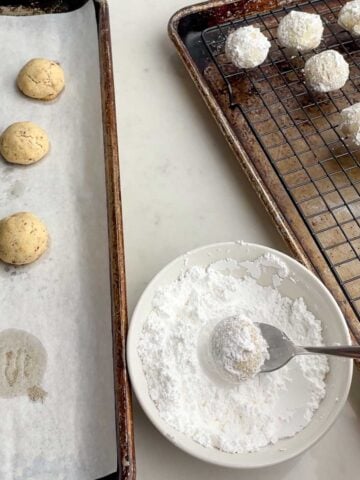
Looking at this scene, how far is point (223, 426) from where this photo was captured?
2.83 feet

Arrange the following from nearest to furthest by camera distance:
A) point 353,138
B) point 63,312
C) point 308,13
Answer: point 63,312
point 353,138
point 308,13

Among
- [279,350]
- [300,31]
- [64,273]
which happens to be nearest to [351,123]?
[300,31]

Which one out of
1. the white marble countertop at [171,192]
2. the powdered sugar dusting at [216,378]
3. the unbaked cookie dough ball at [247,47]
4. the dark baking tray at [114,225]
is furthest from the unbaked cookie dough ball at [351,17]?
the powdered sugar dusting at [216,378]

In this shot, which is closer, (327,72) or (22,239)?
(22,239)

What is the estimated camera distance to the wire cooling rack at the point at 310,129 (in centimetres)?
108

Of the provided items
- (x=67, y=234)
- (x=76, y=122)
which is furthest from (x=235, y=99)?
(x=67, y=234)

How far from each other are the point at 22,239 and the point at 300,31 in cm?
75

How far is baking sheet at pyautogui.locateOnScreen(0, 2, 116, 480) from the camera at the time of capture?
0.88 m

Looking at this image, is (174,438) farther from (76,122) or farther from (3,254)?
(76,122)

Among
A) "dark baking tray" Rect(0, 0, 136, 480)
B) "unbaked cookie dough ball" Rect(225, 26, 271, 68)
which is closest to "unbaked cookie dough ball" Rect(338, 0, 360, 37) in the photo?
"unbaked cookie dough ball" Rect(225, 26, 271, 68)

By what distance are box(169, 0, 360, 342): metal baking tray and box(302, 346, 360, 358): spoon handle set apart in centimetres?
15

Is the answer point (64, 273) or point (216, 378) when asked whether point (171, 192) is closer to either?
point (64, 273)

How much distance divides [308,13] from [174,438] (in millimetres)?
1022

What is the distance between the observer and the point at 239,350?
852 millimetres
